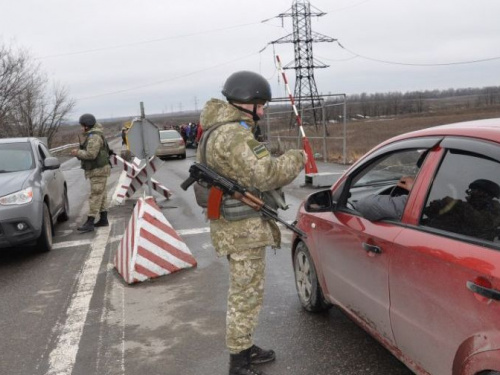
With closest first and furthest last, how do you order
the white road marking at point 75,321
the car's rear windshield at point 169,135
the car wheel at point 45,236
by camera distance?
the white road marking at point 75,321 < the car wheel at point 45,236 < the car's rear windshield at point 169,135

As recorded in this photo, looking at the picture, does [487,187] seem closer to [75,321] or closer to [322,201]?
[322,201]

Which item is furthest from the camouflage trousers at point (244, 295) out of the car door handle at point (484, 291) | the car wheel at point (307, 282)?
the car door handle at point (484, 291)

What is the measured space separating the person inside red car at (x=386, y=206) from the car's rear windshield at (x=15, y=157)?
5822 mm

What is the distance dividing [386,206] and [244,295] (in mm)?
1060

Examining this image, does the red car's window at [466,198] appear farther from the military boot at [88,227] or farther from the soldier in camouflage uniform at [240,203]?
the military boot at [88,227]

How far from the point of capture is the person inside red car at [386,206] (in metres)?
2.83

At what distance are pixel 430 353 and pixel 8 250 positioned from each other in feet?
21.5

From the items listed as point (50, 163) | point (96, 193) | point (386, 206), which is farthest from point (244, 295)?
point (96, 193)

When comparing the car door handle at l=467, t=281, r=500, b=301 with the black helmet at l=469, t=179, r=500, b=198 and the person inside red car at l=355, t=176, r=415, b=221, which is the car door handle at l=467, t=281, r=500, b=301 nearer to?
the black helmet at l=469, t=179, r=500, b=198

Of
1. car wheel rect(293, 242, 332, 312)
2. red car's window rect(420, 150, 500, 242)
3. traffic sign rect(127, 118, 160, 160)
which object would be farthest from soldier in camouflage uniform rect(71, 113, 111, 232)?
red car's window rect(420, 150, 500, 242)

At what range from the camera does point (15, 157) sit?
7.44 meters

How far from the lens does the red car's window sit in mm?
2270

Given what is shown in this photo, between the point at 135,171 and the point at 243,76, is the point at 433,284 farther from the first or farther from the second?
the point at 135,171

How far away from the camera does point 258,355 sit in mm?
3469
